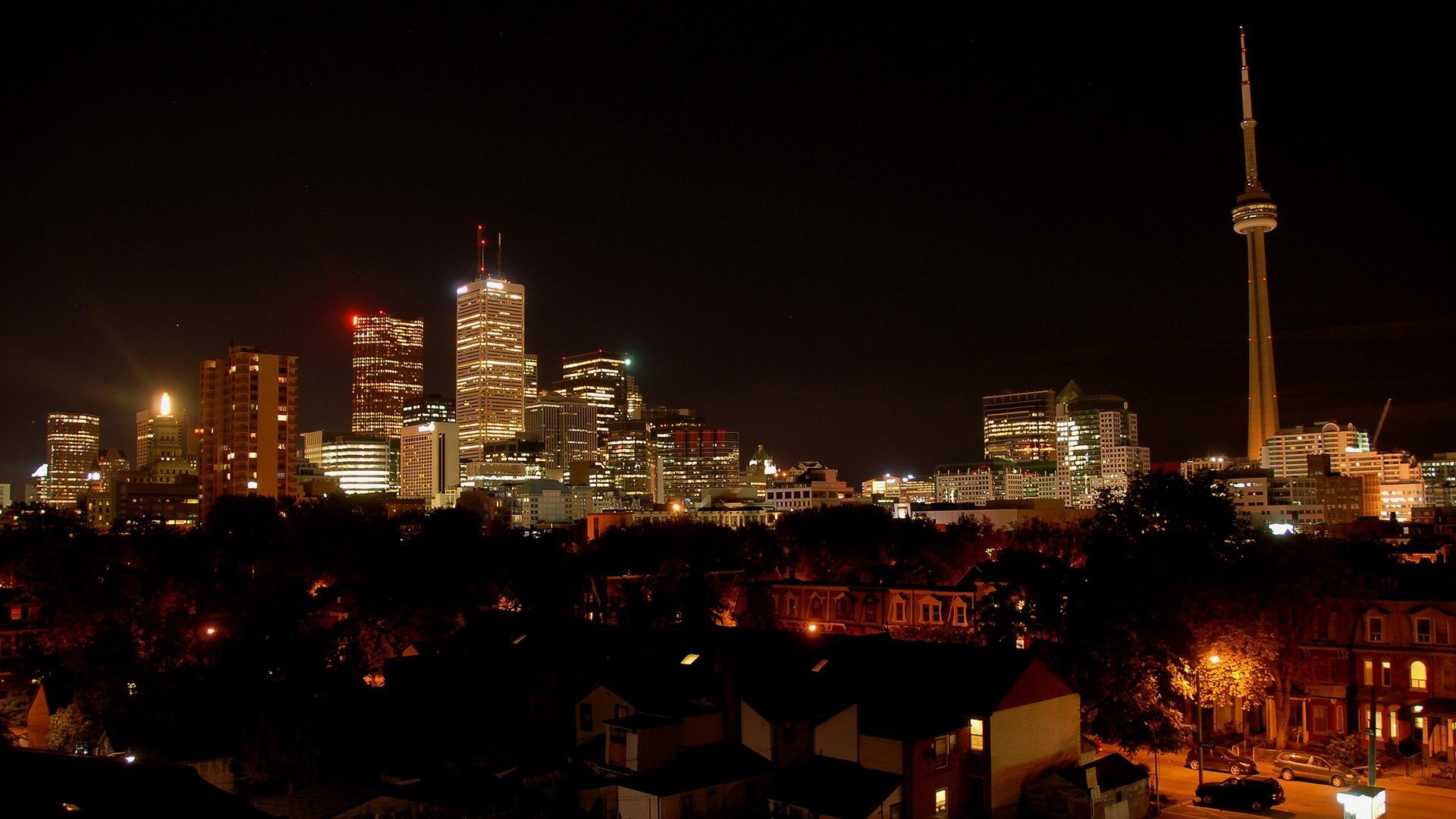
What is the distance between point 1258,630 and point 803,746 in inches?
681

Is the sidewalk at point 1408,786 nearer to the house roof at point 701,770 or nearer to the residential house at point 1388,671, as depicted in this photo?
the residential house at point 1388,671

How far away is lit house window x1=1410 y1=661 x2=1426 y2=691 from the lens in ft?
125

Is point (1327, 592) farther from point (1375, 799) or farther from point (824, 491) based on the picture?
point (824, 491)

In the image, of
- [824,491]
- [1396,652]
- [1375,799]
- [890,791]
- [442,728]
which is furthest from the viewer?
[824,491]

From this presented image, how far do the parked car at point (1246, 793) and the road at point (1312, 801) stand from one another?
225 mm

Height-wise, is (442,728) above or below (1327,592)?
below

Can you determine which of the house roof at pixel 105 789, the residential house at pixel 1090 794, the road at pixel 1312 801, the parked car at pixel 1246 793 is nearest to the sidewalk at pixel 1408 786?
the road at pixel 1312 801

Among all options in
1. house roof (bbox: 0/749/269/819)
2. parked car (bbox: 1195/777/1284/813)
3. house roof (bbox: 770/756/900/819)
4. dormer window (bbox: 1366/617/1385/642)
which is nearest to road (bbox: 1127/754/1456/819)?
parked car (bbox: 1195/777/1284/813)

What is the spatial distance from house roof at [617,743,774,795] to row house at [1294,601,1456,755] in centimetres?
2215

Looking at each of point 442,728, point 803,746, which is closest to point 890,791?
point 803,746

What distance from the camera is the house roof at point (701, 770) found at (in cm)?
2832

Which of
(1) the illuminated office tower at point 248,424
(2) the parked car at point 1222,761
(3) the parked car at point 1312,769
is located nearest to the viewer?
(3) the parked car at point 1312,769

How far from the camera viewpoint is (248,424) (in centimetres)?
15562

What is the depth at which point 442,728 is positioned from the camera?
115 feet
